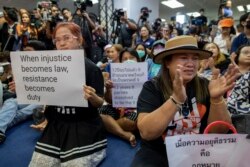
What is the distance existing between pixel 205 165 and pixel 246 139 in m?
0.22

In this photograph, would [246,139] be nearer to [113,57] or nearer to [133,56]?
[133,56]

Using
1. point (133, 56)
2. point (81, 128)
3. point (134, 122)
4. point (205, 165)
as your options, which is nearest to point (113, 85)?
point (134, 122)

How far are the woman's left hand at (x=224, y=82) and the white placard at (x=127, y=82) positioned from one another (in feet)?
4.38

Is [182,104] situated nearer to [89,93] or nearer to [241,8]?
[89,93]

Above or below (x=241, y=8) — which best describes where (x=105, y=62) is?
below

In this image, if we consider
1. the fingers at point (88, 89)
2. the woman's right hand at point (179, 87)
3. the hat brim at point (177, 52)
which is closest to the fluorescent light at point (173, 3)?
the fingers at point (88, 89)

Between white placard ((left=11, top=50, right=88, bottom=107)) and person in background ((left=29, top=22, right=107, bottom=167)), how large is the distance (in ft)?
0.31

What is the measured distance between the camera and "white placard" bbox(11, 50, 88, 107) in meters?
2.10

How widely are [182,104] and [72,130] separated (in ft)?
3.07

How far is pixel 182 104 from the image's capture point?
5.36ft

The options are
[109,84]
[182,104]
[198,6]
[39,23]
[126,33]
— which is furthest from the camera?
[198,6]

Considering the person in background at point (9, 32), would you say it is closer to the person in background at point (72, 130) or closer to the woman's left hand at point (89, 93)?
the person in background at point (72, 130)

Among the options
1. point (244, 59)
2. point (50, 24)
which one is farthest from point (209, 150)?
point (50, 24)

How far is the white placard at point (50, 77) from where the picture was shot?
2098 mm
